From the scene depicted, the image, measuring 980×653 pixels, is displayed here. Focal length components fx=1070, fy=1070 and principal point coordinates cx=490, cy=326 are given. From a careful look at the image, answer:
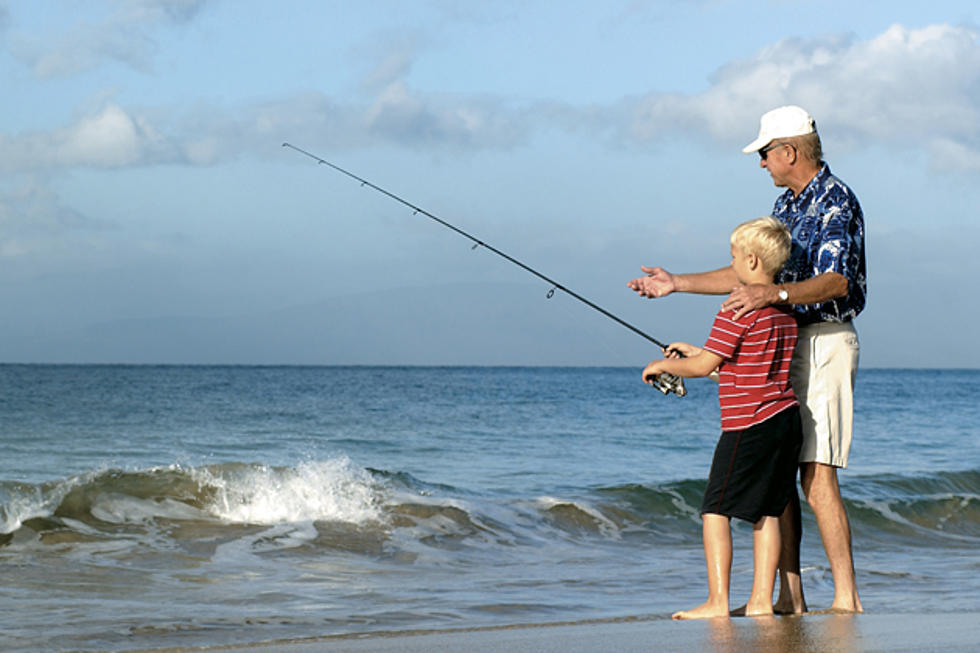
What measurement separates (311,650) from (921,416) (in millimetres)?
21106

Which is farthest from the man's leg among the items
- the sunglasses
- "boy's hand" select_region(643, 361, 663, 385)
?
the sunglasses

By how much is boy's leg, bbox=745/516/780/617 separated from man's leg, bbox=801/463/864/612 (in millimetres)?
188

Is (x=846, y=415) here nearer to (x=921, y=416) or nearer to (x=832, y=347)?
(x=832, y=347)

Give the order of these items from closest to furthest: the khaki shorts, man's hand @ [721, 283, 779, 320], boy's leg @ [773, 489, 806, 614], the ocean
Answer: man's hand @ [721, 283, 779, 320] → the khaki shorts → boy's leg @ [773, 489, 806, 614] → the ocean

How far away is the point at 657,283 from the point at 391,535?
11.7ft

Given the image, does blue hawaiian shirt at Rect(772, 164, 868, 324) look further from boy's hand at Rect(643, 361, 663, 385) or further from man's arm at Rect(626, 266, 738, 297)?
boy's hand at Rect(643, 361, 663, 385)

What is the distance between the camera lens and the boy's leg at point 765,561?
3027 millimetres

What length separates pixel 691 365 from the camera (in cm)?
299

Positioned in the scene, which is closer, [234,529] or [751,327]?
[751,327]

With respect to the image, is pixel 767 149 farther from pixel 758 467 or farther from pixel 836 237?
pixel 758 467

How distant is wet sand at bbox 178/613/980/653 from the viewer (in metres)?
2.55

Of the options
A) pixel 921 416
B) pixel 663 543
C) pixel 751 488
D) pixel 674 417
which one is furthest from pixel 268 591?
pixel 921 416

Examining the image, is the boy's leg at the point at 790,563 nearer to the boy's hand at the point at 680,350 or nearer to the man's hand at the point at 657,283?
the boy's hand at the point at 680,350

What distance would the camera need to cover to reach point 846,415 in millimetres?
3162
